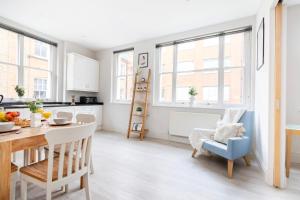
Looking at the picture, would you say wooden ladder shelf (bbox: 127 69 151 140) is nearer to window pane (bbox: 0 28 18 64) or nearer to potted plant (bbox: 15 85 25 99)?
potted plant (bbox: 15 85 25 99)

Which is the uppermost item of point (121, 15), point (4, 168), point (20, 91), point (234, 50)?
point (121, 15)

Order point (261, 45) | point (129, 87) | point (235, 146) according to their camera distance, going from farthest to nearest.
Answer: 1. point (129, 87)
2. point (261, 45)
3. point (235, 146)

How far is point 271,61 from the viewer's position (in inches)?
79.3

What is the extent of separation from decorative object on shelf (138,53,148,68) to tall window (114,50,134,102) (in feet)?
1.30

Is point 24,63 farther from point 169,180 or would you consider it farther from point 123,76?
point 169,180

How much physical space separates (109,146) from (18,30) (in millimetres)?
3255

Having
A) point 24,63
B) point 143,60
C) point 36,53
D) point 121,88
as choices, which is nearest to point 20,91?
point 24,63

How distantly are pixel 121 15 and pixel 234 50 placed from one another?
2401mm

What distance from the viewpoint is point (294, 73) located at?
9.09 ft

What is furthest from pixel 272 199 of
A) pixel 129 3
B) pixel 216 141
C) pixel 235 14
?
pixel 129 3

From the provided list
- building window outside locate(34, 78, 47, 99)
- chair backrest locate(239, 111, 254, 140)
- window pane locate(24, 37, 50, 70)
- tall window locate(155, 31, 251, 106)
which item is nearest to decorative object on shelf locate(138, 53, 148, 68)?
tall window locate(155, 31, 251, 106)

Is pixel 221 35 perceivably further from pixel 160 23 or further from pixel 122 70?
pixel 122 70

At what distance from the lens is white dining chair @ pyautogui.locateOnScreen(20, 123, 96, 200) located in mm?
1174

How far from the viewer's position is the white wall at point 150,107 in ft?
11.8
